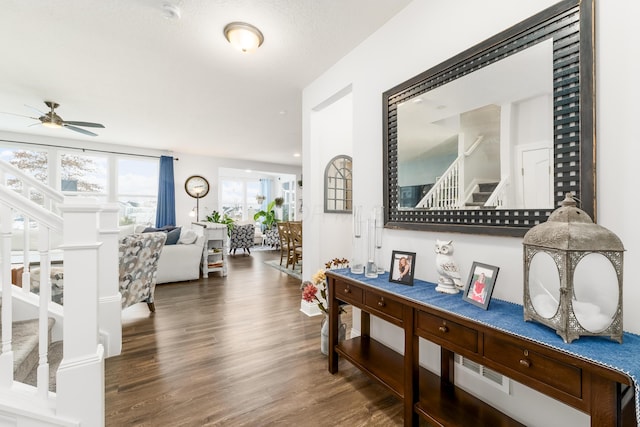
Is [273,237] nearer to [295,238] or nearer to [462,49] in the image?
[295,238]

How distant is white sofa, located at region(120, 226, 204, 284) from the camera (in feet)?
14.8

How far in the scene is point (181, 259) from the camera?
4605 mm

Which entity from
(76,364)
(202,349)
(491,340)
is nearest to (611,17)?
(491,340)

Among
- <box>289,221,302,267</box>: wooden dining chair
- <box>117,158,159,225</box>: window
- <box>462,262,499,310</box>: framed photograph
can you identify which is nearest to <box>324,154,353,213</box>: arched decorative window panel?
<box>289,221,302,267</box>: wooden dining chair

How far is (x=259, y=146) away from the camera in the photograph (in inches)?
260

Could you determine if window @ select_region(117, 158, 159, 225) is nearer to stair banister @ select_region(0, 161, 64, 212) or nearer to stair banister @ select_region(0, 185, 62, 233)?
stair banister @ select_region(0, 161, 64, 212)

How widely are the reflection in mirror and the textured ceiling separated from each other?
0.94m

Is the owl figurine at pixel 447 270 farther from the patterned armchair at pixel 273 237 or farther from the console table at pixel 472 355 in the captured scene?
the patterned armchair at pixel 273 237

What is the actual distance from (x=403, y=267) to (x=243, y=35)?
2171 mm

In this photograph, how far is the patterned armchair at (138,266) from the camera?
286cm

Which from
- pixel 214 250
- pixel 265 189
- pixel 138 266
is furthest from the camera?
pixel 265 189

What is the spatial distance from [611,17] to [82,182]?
26.8ft

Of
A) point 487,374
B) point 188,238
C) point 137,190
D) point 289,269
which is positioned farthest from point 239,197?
point 487,374

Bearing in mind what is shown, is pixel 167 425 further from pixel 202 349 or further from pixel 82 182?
pixel 82 182
